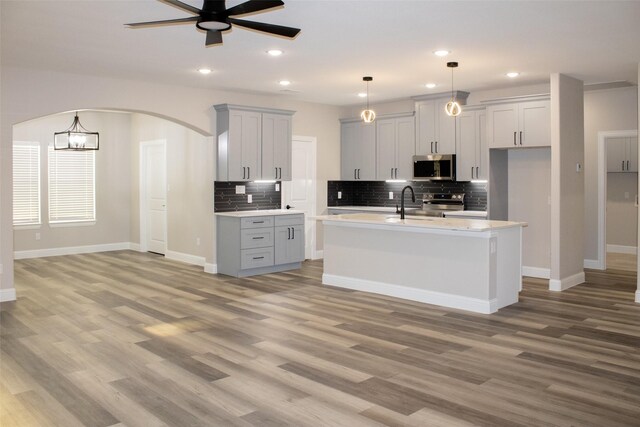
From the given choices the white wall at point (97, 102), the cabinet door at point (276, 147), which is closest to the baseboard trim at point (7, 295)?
the white wall at point (97, 102)

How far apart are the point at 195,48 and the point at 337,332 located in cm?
320

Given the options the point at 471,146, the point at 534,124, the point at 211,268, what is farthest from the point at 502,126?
the point at 211,268

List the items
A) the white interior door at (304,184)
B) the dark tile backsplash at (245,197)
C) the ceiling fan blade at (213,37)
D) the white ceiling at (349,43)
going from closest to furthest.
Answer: the ceiling fan blade at (213,37), the white ceiling at (349,43), the dark tile backsplash at (245,197), the white interior door at (304,184)

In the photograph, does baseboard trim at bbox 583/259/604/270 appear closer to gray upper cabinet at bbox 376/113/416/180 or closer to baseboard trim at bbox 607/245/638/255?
baseboard trim at bbox 607/245/638/255

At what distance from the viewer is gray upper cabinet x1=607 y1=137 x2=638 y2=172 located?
987 cm

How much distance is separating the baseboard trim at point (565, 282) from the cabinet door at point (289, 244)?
3669 millimetres

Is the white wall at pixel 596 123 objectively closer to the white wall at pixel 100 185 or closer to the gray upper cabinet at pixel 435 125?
the gray upper cabinet at pixel 435 125

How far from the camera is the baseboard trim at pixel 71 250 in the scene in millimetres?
9875

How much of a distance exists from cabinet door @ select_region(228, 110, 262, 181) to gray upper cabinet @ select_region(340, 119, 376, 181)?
209 cm

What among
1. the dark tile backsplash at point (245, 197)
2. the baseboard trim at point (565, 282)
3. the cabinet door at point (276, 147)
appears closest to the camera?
the baseboard trim at point (565, 282)

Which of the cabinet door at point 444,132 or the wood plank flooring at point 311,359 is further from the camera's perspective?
the cabinet door at point 444,132

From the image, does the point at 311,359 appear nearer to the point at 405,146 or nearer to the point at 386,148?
the point at 405,146

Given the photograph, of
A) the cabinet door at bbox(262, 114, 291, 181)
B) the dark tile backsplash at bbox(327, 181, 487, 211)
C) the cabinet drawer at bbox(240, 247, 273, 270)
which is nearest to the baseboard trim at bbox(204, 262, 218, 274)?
the cabinet drawer at bbox(240, 247, 273, 270)

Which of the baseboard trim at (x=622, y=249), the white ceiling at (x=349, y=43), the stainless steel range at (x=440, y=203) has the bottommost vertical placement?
the baseboard trim at (x=622, y=249)
